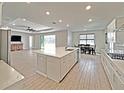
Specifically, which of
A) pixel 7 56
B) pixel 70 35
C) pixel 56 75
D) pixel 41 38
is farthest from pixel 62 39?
pixel 7 56

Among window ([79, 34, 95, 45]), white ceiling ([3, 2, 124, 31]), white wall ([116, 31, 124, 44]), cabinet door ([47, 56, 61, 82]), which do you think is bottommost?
cabinet door ([47, 56, 61, 82])

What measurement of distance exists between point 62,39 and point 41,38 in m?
4.41

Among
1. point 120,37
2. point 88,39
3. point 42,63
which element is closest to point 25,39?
point 88,39

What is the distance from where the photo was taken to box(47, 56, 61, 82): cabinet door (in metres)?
3.16

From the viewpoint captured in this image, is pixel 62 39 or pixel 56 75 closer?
pixel 56 75

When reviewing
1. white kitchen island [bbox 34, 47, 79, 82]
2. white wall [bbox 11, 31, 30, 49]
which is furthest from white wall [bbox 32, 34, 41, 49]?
white kitchen island [bbox 34, 47, 79, 82]

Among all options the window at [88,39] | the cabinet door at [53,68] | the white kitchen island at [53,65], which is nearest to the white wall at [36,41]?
the window at [88,39]

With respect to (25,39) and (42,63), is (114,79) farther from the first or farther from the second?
(25,39)

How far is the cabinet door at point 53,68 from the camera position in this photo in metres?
3.16

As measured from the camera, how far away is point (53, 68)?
10.9 feet

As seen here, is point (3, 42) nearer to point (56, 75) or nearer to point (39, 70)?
point (56, 75)

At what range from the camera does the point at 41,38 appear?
1587cm

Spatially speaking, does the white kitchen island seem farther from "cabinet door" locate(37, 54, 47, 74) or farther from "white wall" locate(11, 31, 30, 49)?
"white wall" locate(11, 31, 30, 49)

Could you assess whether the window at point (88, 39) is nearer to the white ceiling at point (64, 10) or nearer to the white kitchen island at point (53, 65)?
the white ceiling at point (64, 10)
